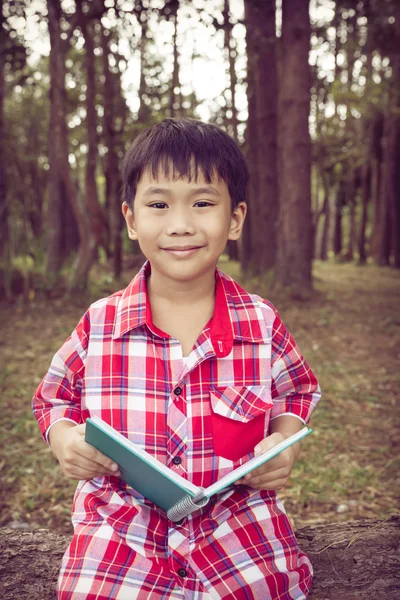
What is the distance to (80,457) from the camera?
1.54 metres

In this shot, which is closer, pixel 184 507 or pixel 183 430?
pixel 184 507

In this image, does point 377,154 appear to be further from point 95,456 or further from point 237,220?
point 95,456

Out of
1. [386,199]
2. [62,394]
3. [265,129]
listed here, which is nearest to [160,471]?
[62,394]

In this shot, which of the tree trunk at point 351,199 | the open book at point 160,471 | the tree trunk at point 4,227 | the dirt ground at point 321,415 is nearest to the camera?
the open book at point 160,471

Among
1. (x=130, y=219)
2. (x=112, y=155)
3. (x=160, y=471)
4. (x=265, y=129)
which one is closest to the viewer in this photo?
(x=160, y=471)

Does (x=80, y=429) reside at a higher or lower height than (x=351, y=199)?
lower

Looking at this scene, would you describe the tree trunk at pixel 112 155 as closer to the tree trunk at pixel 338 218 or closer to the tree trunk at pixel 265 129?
the tree trunk at pixel 265 129

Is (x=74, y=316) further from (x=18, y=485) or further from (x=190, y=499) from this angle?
(x=190, y=499)

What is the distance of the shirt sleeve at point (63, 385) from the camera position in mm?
1706

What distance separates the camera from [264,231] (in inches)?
370

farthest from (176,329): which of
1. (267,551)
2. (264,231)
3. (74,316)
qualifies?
(264,231)

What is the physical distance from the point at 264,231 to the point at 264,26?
10.7 feet

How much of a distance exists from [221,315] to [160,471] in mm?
634

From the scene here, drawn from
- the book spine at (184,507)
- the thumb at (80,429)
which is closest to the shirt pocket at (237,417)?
the book spine at (184,507)
